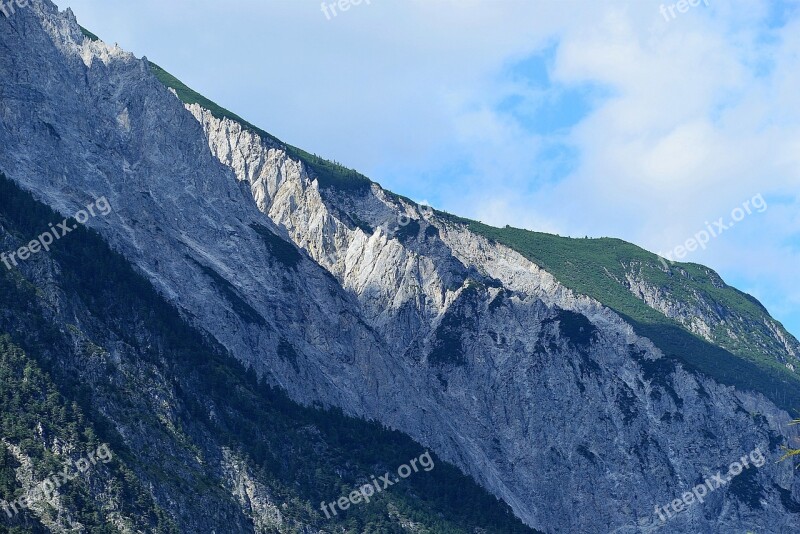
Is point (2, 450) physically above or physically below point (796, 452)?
above

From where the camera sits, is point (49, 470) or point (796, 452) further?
point (49, 470)

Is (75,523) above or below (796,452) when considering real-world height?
above

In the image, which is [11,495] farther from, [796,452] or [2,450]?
[796,452]

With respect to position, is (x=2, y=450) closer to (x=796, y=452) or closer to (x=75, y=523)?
(x=75, y=523)

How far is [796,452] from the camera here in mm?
88000

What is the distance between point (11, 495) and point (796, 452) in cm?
13153

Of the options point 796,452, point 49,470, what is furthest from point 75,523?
point 796,452

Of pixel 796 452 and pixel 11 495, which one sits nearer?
pixel 796 452

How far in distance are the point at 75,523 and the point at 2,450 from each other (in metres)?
14.4

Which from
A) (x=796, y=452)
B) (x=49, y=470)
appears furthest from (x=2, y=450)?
(x=796, y=452)

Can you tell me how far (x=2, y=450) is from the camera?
19912 cm

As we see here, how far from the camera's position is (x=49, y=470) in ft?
656

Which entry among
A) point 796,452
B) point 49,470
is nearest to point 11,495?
point 49,470

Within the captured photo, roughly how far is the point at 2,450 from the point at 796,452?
137 metres
